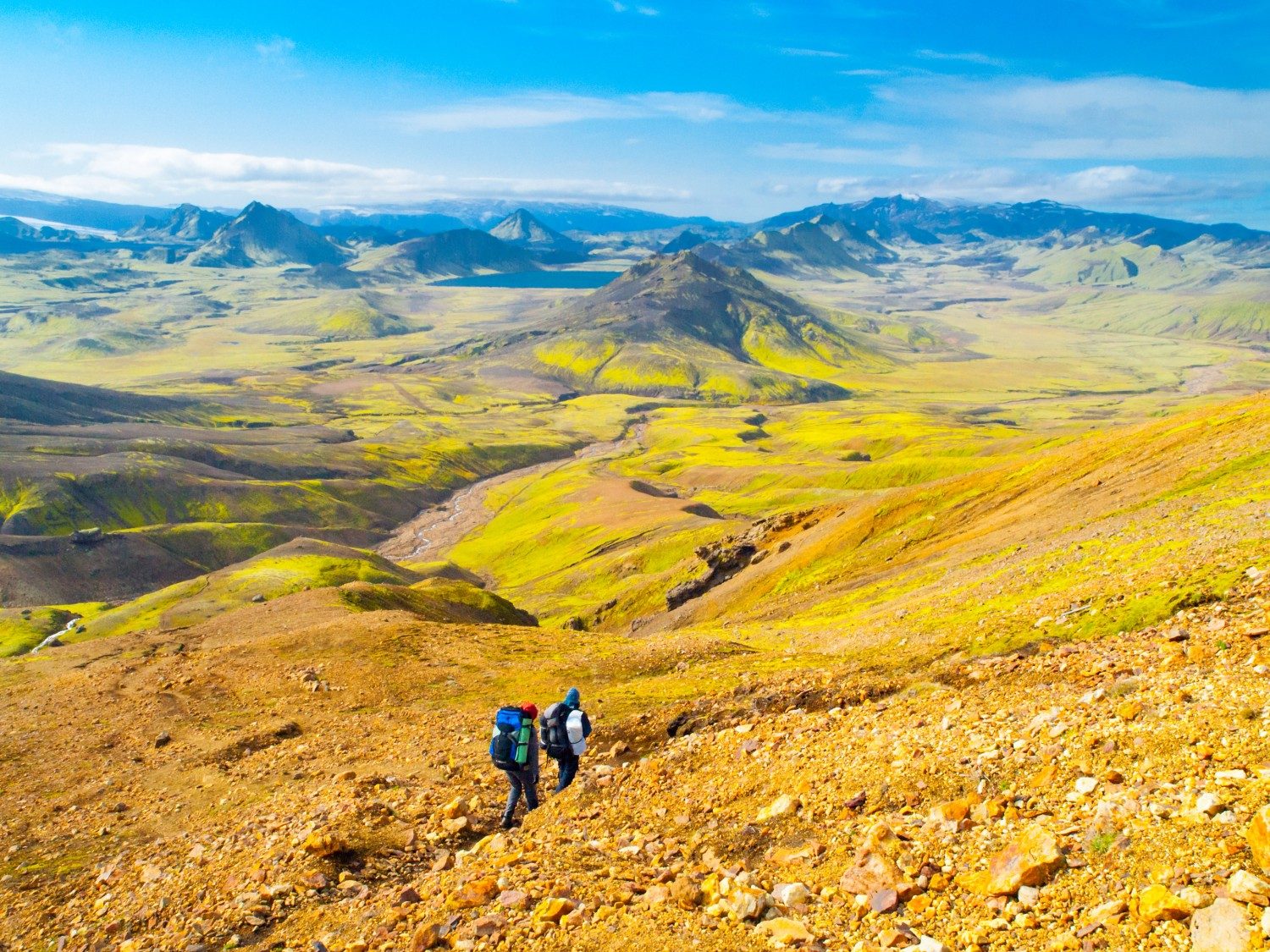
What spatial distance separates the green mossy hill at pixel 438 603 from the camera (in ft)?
194

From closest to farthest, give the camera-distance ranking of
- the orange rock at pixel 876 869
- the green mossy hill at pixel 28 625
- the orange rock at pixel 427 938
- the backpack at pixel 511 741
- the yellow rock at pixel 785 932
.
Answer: the yellow rock at pixel 785 932
the orange rock at pixel 876 869
the orange rock at pixel 427 938
the backpack at pixel 511 741
the green mossy hill at pixel 28 625

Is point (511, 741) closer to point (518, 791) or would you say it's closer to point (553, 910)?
point (518, 791)

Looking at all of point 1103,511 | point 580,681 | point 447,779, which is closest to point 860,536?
point 1103,511

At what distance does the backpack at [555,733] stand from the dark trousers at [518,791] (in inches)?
36.7

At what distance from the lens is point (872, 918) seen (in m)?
11.6

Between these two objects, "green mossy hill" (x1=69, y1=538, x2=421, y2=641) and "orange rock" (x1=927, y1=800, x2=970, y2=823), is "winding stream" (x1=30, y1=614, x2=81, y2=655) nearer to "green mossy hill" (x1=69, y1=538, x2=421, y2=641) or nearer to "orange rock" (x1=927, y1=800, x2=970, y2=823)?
"green mossy hill" (x1=69, y1=538, x2=421, y2=641)

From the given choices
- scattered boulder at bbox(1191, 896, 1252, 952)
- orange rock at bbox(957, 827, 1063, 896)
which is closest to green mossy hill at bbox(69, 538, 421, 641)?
orange rock at bbox(957, 827, 1063, 896)

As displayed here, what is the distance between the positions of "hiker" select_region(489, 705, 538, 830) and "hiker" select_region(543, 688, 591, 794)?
70 cm

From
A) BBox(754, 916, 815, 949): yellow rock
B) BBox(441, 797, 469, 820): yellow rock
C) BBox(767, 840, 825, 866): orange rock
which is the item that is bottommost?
BBox(441, 797, 469, 820): yellow rock

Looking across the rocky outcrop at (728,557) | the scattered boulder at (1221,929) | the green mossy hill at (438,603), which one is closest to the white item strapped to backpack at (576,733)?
the scattered boulder at (1221,929)

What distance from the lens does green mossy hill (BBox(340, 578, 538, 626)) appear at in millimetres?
59000

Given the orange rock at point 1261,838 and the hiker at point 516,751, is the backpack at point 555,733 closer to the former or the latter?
the hiker at point 516,751

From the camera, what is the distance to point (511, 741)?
20.1m

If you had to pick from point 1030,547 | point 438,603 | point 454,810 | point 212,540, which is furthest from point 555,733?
point 212,540
